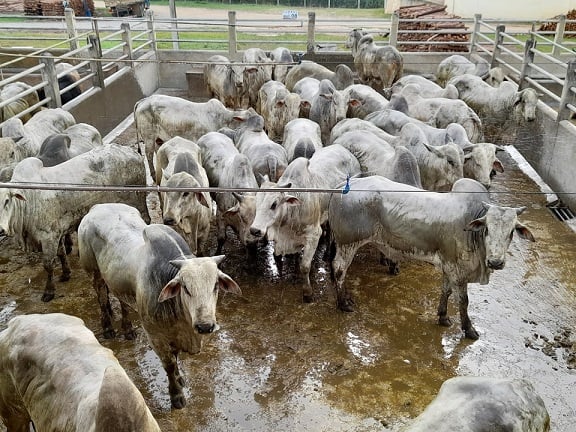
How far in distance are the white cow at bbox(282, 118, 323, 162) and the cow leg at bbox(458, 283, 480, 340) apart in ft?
9.14

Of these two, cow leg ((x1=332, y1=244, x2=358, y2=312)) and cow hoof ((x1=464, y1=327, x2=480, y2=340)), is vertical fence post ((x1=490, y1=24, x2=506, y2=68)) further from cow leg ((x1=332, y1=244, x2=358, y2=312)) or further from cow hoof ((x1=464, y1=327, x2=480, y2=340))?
cow hoof ((x1=464, y1=327, x2=480, y2=340))

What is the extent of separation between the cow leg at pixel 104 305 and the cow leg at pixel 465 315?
11.8ft

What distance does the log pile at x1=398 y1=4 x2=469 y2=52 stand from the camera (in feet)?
54.9

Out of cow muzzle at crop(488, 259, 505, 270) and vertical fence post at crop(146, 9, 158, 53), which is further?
vertical fence post at crop(146, 9, 158, 53)

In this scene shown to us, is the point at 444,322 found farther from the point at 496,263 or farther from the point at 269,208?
the point at 269,208

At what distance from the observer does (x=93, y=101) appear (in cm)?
1133

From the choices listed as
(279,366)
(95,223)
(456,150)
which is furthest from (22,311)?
(456,150)

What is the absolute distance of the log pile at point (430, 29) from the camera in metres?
16.7

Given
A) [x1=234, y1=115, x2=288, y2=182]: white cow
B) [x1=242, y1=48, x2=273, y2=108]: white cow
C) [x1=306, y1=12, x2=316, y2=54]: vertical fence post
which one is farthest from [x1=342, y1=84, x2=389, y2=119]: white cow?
[x1=306, y1=12, x2=316, y2=54]: vertical fence post

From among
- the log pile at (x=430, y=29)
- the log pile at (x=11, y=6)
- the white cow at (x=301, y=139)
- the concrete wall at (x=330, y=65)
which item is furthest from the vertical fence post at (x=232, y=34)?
the log pile at (x=11, y=6)

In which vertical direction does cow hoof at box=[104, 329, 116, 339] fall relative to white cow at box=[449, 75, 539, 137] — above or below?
below

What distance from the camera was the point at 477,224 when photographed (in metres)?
5.50

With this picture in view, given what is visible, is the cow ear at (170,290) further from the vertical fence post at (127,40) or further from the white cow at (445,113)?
the vertical fence post at (127,40)

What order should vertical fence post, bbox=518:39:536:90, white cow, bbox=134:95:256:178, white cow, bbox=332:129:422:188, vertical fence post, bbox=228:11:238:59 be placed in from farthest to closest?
vertical fence post, bbox=228:11:238:59, vertical fence post, bbox=518:39:536:90, white cow, bbox=134:95:256:178, white cow, bbox=332:129:422:188
